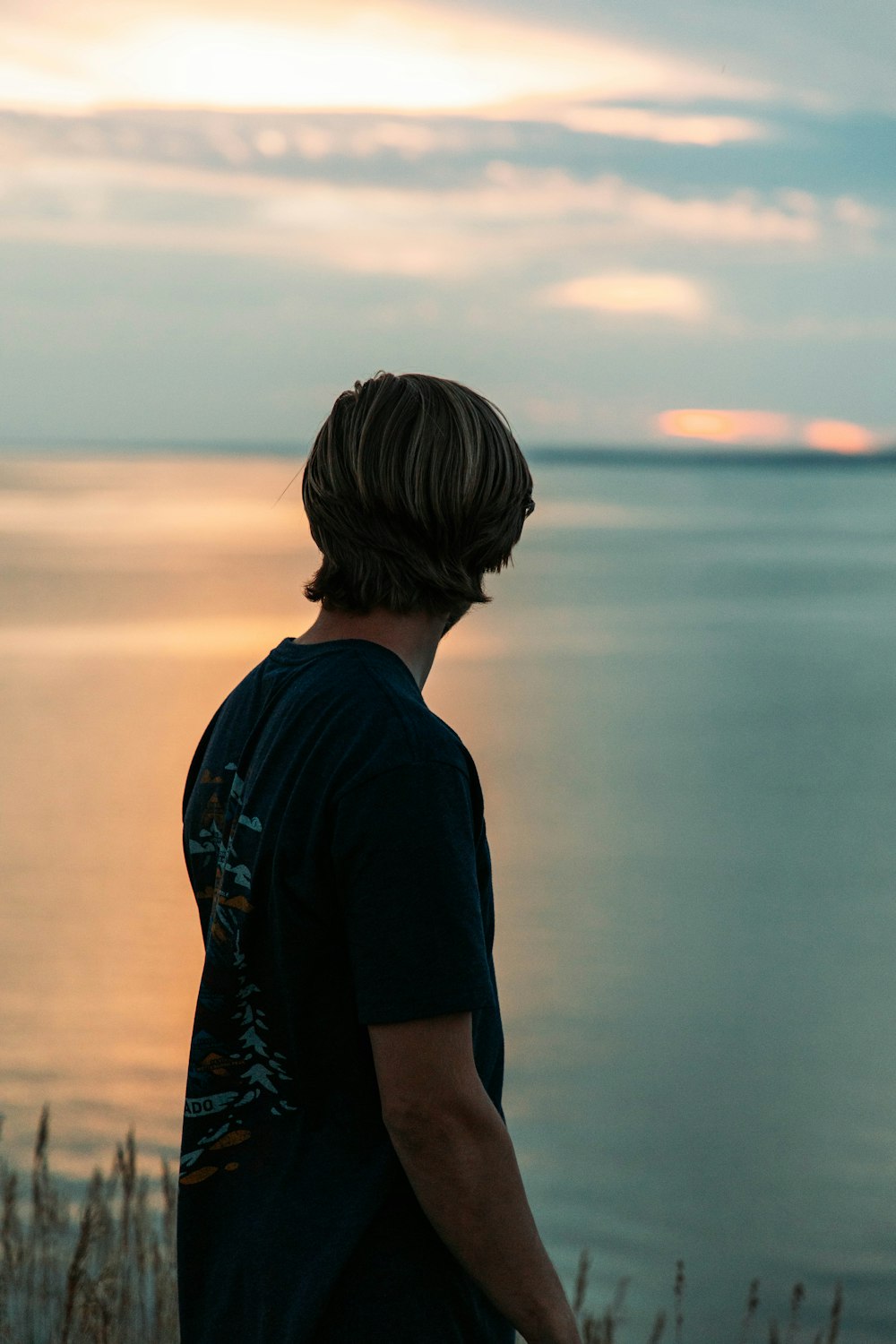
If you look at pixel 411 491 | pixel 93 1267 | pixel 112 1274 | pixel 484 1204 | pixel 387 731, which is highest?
pixel 411 491

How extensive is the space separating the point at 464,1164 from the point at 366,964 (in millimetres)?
249

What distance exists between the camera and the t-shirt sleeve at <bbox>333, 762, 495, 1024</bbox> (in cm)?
149

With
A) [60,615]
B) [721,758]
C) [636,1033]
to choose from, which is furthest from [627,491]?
[636,1033]

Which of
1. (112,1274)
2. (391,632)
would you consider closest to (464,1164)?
(391,632)

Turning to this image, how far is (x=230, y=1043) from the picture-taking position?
172 centimetres

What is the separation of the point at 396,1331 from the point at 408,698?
704 millimetres

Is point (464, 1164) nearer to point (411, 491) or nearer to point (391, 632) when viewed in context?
point (391, 632)

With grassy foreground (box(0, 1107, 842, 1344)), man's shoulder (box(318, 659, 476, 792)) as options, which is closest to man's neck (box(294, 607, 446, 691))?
man's shoulder (box(318, 659, 476, 792))

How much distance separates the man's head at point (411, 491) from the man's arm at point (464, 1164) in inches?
20.3

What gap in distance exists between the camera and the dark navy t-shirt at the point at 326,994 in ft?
4.91

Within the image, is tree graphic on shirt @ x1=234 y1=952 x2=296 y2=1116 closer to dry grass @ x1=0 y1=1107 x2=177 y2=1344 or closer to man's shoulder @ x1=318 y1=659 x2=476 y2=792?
man's shoulder @ x1=318 y1=659 x2=476 y2=792

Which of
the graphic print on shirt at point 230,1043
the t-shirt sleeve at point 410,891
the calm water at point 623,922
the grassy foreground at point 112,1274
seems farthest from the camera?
the calm water at point 623,922

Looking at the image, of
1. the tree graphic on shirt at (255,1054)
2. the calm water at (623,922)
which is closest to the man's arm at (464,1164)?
the tree graphic on shirt at (255,1054)

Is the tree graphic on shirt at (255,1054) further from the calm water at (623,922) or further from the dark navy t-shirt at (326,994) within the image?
the calm water at (623,922)
